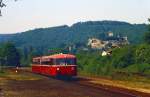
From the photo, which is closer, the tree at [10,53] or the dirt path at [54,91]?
the dirt path at [54,91]

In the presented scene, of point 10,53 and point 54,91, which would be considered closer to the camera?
point 54,91

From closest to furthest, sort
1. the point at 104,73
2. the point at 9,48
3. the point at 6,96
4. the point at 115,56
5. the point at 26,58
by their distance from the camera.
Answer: the point at 6,96
the point at 104,73
the point at 115,56
the point at 9,48
the point at 26,58

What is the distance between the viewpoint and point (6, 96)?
2844 cm

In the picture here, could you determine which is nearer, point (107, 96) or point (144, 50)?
point (107, 96)

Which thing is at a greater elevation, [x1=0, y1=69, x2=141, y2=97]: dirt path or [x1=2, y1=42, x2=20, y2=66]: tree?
[x1=2, y1=42, x2=20, y2=66]: tree

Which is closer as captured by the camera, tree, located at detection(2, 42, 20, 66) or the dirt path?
the dirt path

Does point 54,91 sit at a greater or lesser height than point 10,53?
lesser

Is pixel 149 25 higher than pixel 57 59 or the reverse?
higher

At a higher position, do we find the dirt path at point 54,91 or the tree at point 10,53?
the tree at point 10,53

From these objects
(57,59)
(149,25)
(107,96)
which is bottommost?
(107,96)

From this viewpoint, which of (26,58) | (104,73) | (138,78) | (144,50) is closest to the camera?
(138,78)

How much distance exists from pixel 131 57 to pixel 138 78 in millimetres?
19562

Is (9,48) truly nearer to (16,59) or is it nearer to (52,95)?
(16,59)

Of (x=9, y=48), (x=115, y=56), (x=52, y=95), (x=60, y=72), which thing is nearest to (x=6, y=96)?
(x=52, y=95)
